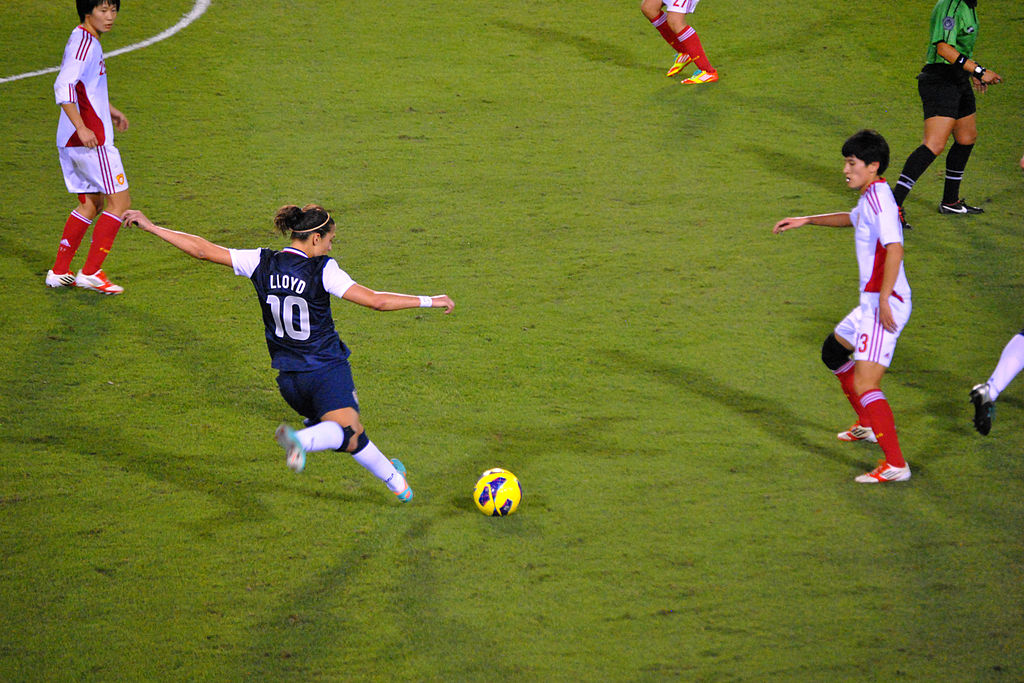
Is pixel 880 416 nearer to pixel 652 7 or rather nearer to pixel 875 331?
pixel 875 331

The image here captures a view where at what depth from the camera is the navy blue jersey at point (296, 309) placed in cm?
480

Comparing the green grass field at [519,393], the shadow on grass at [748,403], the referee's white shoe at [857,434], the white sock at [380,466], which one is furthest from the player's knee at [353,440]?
the referee's white shoe at [857,434]

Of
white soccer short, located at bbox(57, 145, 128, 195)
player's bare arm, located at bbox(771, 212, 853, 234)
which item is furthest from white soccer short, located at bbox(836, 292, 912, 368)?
white soccer short, located at bbox(57, 145, 128, 195)

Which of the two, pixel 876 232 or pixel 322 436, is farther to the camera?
pixel 876 232

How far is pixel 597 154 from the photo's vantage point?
991 centimetres

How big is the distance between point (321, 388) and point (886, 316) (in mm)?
2903

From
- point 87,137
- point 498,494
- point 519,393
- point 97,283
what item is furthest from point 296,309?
point 97,283

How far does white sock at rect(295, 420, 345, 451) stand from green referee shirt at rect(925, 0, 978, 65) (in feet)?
20.9

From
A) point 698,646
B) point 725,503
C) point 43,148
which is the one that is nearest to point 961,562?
point 725,503

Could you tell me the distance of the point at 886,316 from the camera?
16.6ft

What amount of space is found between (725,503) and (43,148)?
785 centimetres

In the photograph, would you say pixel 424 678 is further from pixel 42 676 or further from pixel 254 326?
pixel 254 326

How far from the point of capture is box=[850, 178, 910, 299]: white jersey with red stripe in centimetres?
512

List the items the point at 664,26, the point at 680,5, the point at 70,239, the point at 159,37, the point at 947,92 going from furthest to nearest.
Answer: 1. the point at 159,37
2. the point at 664,26
3. the point at 680,5
4. the point at 947,92
5. the point at 70,239
